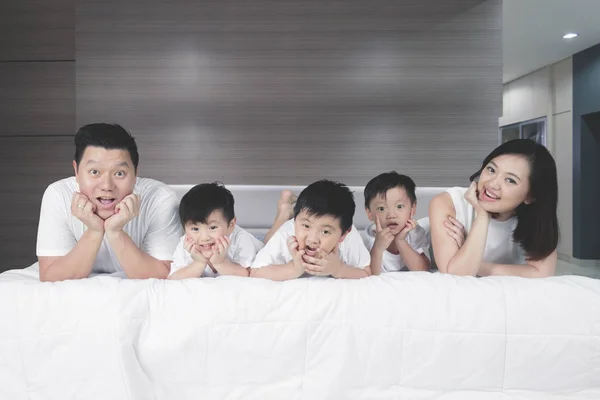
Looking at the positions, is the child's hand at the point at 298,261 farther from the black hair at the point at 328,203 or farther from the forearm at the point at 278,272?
the black hair at the point at 328,203

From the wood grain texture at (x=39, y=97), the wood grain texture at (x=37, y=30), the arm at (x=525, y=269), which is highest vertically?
the wood grain texture at (x=37, y=30)

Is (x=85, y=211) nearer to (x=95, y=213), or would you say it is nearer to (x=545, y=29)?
(x=95, y=213)

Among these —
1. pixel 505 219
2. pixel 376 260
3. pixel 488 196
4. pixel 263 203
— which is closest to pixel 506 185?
pixel 488 196

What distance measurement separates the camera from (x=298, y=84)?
9.48 ft

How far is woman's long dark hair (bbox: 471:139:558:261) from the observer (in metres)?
1.37

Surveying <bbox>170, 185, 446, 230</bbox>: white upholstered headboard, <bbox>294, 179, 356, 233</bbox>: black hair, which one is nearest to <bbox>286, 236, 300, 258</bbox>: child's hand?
<bbox>294, 179, 356, 233</bbox>: black hair

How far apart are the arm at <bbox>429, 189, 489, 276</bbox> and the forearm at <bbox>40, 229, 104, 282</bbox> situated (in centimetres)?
104

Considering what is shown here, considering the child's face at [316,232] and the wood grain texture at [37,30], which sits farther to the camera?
the wood grain texture at [37,30]

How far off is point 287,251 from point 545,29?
13.3ft

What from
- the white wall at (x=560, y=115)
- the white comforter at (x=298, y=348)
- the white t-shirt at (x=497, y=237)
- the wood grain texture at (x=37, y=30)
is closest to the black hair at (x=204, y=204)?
the white comforter at (x=298, y=348)

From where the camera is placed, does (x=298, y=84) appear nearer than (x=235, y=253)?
No

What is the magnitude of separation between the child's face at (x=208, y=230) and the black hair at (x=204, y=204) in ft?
0.04

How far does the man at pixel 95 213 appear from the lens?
1.24 meters

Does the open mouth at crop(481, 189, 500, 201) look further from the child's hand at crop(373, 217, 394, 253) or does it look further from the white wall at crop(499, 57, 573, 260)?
the white wall at crop(499, 57, 573, 260)
